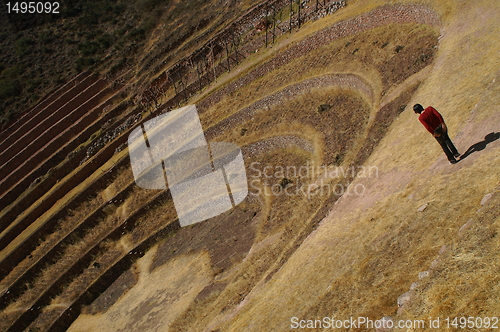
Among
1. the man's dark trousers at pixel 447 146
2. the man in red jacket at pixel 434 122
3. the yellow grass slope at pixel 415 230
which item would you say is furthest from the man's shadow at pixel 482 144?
the man in red jacket at pixel 434 122

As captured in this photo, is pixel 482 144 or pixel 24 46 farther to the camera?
pixel 24 46

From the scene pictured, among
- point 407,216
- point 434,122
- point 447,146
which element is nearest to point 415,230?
point 407,216

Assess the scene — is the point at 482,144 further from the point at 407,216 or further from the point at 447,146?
the point at 407,216

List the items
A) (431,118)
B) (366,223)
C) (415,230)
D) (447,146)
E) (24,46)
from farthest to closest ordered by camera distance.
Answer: (24,46) < (366,223) < (447,146) < (431,118) < (415,230)

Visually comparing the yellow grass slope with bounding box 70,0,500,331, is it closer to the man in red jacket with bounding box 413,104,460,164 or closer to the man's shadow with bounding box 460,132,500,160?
the man's shadow with bounding box 460,132,500,160

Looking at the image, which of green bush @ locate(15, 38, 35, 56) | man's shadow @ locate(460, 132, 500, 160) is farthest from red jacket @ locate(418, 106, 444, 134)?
green bush @ locate(15, 38, 35, 56)

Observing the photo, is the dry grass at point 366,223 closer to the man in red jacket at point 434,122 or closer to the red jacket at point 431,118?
the man in red jacket at point 434,122
